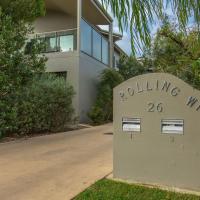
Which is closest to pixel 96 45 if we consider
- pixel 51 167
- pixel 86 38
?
pixel 86 38

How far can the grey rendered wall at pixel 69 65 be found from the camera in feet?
64.4

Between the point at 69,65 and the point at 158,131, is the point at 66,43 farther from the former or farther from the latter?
the point at 158,131

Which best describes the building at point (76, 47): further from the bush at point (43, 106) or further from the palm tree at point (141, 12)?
the palm tree at point (141, 12)

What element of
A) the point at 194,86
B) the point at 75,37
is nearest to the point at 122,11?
the point at 194,86

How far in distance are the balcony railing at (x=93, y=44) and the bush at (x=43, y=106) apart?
421cm

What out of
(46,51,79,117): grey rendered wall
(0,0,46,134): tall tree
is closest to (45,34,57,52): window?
(46,51,79,117): grey rendered wall

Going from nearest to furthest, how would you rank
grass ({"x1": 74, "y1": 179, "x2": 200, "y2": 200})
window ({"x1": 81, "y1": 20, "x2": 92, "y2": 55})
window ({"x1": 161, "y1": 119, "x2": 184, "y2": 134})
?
grass ({"x1": 74, "y1": 179, "x2": 200, "y2": 200}) < window ({"x1": 161, "y1": 119, "x2": 184, "y2": 134}) < window ({"x1": 81, "y1": 20, "x2": 92, "y2": 55})

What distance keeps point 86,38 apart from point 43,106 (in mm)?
6486

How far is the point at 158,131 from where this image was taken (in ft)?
22.4

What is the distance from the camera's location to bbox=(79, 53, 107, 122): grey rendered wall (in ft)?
66.0

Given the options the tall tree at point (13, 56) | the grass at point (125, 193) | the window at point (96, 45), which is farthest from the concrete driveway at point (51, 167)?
the window at point (96, 45)

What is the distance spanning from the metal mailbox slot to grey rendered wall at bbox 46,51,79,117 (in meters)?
12.8

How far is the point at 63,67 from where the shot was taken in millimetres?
20031

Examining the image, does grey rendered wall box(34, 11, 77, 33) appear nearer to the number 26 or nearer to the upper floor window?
the upper floor window
